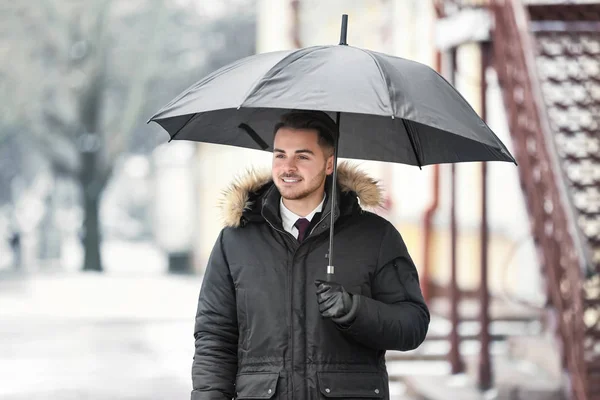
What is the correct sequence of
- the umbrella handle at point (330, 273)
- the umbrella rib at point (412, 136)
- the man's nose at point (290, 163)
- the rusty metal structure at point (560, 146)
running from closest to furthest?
1. the umbrella handle at point (330, 273)
2. the man's nose at point (290, 163)
3. the umbrella rib at point (412, 136)
4. the rusty metal structure at point (560, 146)

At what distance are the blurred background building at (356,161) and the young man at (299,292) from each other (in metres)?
0.32

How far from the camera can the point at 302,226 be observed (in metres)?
3.44

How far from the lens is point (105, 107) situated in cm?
2833

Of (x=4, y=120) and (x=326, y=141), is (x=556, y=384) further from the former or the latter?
(x=4, y=120)

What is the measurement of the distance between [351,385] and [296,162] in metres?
0.77

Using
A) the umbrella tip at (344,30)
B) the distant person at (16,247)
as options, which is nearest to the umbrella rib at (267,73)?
the umbrella tip at (344,30)

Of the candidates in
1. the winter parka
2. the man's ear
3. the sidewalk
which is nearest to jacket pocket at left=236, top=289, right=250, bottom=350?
the winter parka

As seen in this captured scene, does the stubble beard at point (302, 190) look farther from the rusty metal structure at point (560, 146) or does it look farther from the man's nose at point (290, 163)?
the rusty metal structure at point (560, 146)

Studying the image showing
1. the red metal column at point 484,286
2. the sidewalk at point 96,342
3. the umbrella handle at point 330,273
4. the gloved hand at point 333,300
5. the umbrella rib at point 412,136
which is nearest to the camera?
the gloved hand at point 333,300

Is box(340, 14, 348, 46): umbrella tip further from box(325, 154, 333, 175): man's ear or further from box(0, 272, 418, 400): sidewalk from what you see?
box(0, 272, 418, 400): sidewalk

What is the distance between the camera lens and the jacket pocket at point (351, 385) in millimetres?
3248

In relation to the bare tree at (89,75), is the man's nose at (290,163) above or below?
below

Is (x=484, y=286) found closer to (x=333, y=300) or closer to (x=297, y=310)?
(x=297, y=310)

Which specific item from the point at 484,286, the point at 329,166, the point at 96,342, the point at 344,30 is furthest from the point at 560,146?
the point at 96,342
